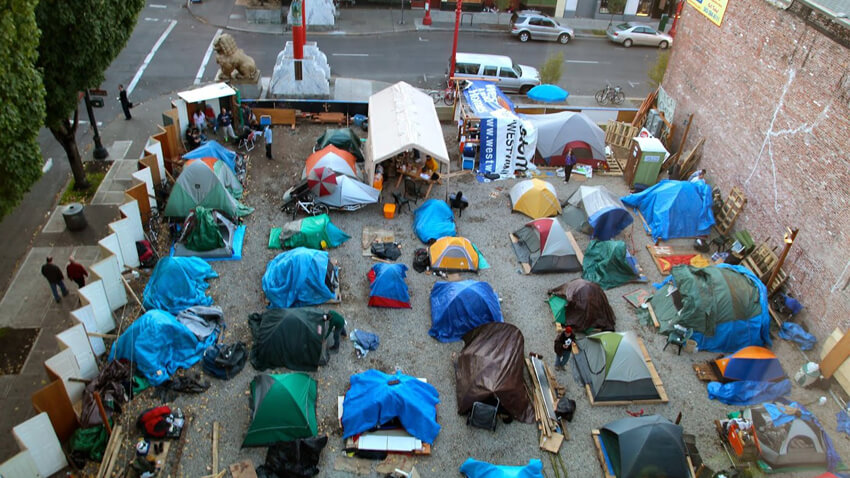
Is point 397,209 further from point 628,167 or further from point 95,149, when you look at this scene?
point 95,149

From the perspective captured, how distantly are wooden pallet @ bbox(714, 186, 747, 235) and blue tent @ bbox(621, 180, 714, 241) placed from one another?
35 cm

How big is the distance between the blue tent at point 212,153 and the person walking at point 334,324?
358 inches

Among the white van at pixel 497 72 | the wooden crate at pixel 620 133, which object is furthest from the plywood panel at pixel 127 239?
the wooden crate at pixel 620 133

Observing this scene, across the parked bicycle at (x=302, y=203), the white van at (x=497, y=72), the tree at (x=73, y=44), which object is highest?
the tree at (x=73, y=44)

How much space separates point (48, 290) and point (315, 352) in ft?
27.2

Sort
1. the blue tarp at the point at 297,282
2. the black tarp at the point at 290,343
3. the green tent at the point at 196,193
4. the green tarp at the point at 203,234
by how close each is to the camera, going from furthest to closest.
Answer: the green tent at the point at 196,193, the green tarp at the point at 203,234, the blue tarp at the point at 297,282, the black tarp at the point at 290,343

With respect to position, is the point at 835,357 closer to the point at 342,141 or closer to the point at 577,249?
the point at 577,249

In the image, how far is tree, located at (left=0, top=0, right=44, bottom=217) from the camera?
13.0 meters

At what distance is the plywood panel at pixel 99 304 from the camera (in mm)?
15648

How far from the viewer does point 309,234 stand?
1997cm

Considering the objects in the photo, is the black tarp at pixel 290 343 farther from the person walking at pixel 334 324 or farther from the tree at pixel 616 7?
the tree at pixel 616 7

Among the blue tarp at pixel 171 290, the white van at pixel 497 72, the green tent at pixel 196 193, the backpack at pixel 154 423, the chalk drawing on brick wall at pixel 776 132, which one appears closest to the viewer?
the backpack at pixel 154 423

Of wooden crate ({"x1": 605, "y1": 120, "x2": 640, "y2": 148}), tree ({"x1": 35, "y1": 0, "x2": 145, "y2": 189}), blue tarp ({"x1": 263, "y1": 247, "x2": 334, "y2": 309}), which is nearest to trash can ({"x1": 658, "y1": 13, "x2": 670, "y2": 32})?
A: wooden crate ({"x1": 605, "y1": 120, "x2": 640, "y2": 148})

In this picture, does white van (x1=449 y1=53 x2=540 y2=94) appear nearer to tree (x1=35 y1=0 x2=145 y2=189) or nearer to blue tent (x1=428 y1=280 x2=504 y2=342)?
tree (x1=35 y1=0 x2=145 y2=189)
